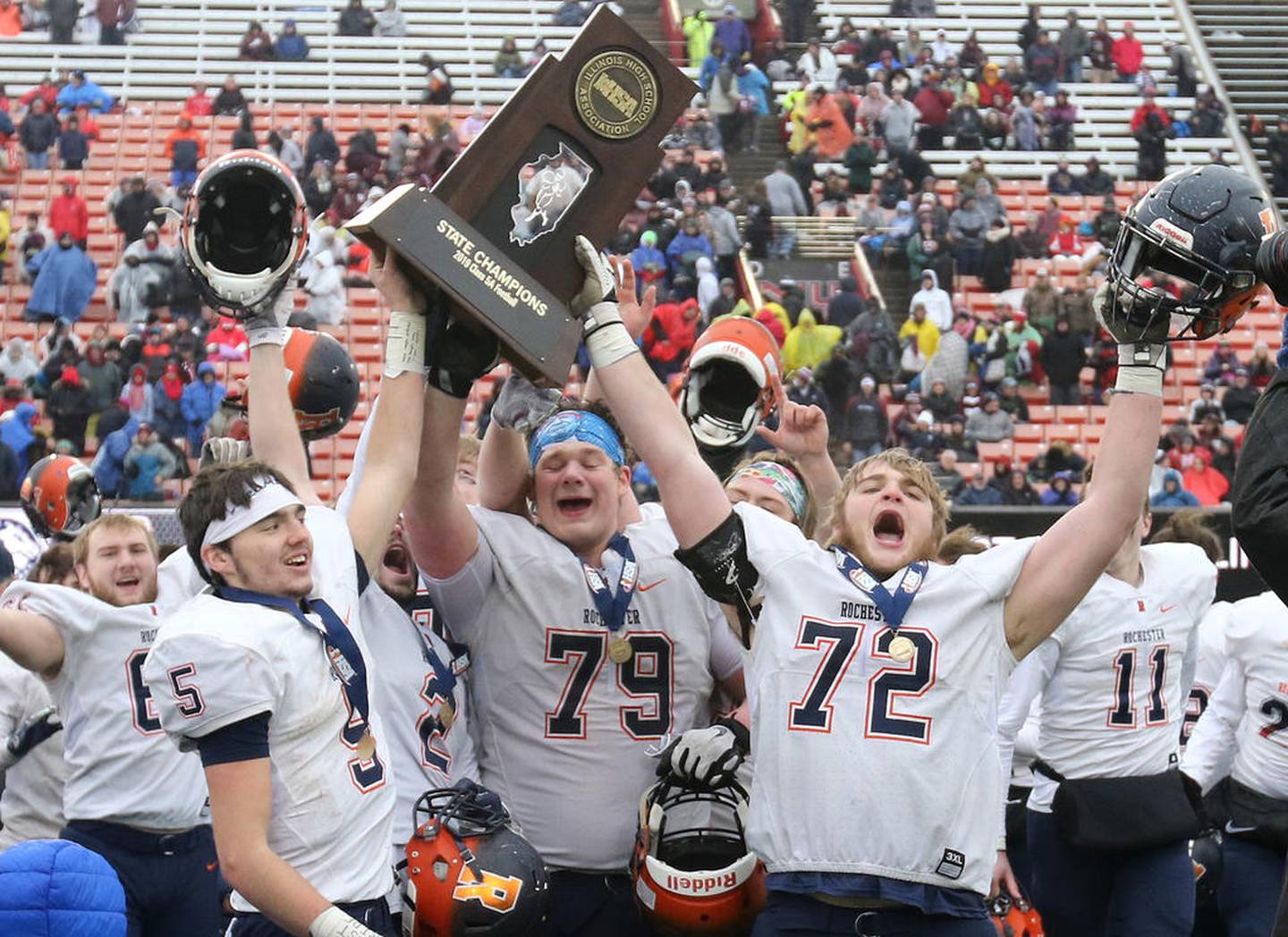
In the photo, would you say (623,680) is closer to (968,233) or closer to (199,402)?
(199,402)

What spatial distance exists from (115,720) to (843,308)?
46.6ft

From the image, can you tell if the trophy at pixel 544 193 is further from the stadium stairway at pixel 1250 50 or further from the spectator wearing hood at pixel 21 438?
the stadium stairway at pixel 1250 50

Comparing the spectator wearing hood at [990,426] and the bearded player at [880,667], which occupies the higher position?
the bearded player at [880,667]

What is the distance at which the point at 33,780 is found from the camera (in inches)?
234

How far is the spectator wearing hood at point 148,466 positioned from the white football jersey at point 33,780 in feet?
30.5

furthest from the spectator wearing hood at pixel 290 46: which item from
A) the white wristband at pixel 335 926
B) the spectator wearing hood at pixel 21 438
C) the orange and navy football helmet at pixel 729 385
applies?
the white wristband at pixel 335 926

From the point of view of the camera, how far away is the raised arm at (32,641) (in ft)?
16.9

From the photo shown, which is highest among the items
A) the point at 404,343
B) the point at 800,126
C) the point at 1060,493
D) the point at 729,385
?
the point at 404,343

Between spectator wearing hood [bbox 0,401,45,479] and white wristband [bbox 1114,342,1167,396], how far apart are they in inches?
507

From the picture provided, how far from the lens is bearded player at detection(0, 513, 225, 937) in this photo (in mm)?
5402

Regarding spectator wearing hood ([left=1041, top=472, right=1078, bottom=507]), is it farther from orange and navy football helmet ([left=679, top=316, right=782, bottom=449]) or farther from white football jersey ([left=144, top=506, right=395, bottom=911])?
white football jersey ([left=144, top=506, right=395, bottom=911])

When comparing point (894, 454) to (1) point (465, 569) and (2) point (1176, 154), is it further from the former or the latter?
(2) point (1176, 154)

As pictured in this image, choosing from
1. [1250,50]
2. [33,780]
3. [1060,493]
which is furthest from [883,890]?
[1250,50]

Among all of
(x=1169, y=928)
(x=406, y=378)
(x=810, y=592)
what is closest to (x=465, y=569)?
(x=406, y=378)
